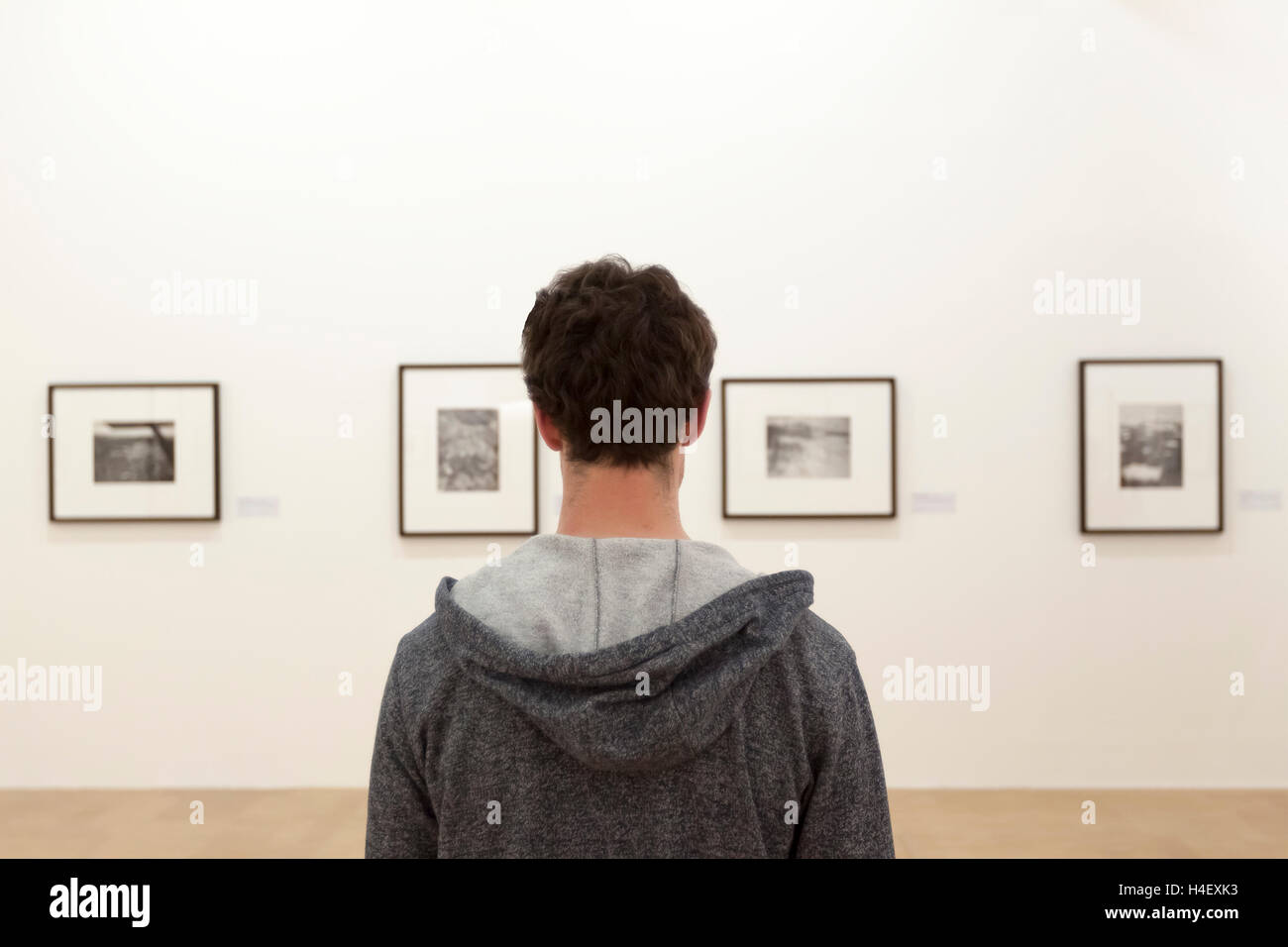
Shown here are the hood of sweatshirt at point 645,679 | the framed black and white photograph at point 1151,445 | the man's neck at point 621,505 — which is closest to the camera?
the hood of sweatshirt at point 645,679

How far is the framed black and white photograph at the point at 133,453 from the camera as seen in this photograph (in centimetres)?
559

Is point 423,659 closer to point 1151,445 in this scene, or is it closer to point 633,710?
point 633,710

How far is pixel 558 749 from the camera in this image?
4.20 feet

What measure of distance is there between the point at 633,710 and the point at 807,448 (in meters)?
4.47

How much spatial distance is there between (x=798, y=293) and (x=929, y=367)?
93 centimetres

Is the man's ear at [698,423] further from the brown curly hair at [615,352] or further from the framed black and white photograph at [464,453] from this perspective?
the framed black and white photograph at [464,453]

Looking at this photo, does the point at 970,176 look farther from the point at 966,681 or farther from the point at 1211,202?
the point at 966,681

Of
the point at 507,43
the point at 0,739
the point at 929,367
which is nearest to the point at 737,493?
the point at 929,367

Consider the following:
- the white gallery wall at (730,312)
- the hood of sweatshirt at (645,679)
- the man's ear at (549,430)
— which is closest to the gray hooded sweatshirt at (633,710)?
the hood of sweatshirt at (645,679)

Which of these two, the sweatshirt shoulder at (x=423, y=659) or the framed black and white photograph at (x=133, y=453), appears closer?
the sweatshirt shoulder at (x=423, y=659)

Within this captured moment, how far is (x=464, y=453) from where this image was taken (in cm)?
558

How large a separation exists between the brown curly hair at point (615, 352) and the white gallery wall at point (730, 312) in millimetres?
4228

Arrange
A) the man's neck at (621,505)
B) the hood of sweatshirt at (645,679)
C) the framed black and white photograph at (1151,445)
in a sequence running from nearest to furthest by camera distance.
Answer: the hood of sweatshirt at (645,679) → the man's neck at (621,505) → the framed black and white photograph at (1151,445)

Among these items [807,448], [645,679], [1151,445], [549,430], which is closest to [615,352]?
[549,430]
